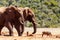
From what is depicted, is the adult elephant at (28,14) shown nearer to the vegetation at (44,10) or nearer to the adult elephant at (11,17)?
the adult elephant at (11,17)

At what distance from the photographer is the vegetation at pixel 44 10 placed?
53300 millimetres

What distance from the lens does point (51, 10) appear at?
5966cm

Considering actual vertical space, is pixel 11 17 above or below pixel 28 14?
below

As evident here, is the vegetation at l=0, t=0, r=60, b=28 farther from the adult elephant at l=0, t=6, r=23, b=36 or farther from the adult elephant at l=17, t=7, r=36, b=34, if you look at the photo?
the adult elephant at l=0, t=6, r=23, b=36

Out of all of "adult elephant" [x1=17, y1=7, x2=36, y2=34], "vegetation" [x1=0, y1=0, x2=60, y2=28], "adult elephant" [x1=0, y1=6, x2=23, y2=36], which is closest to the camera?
"adult elephant" [x1=0, y1=6, x2=23, y2=36]

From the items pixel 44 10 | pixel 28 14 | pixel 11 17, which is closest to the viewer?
pixel 11 17

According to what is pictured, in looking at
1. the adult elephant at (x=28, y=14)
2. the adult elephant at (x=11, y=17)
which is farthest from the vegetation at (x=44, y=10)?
the adult elephant at (x=11, y=17)

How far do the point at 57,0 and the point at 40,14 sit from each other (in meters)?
16.2

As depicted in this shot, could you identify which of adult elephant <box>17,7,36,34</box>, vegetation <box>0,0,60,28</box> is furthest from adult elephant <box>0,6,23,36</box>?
vegetation <box>0,0,60,28</box>

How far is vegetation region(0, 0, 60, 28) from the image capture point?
53.3 m

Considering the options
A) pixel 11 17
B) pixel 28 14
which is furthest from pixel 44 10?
pixel 11 17

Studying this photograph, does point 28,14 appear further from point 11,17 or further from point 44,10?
point 44,10

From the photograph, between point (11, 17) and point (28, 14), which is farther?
point (28, 14)

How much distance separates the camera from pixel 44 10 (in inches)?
2293
